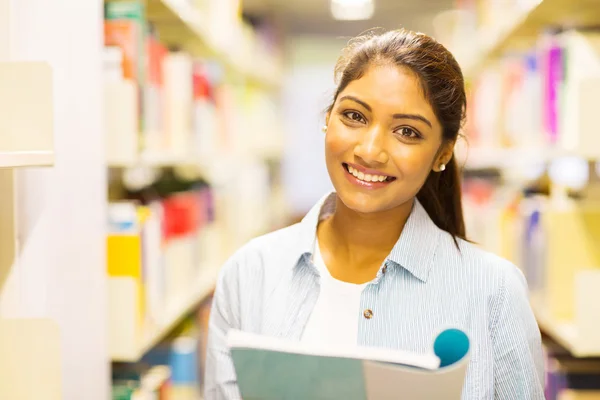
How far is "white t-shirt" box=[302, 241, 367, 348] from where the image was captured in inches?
48.2

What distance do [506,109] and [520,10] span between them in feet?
1.98

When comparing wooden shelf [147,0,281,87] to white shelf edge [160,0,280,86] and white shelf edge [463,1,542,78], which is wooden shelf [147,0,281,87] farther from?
white shelf edge [463,1,542,78]

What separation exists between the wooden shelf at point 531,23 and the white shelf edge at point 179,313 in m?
1.42

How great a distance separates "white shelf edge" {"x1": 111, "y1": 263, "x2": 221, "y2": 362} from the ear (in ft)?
2.93

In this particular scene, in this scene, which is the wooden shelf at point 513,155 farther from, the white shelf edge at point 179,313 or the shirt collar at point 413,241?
the white shelf edge at point 179,313

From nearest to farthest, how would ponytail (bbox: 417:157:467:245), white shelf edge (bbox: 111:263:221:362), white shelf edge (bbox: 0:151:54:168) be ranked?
1. white shelf edge (bbox: 0:151:54:168)
2. ponytail (bbox: 417:157:467:245)
3. white shelf edge (bbox: 111:263:221:362)

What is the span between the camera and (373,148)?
3.96 feet

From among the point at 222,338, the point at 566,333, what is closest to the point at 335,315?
the point at 222,338

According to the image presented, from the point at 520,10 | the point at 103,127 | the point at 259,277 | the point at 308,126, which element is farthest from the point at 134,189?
the point at 308,126

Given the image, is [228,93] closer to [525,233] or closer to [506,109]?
[506,109]

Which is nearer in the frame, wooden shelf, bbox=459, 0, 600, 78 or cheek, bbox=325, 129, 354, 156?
cheek, bbox=325, 129, 354, 156

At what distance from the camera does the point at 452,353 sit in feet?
2.89

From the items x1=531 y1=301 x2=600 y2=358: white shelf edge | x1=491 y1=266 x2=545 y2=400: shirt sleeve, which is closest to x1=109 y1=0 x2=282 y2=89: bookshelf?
x1=491 y1=266 x2=545 y2=400: shirt sleeve

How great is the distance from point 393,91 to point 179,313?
4.03 ft
